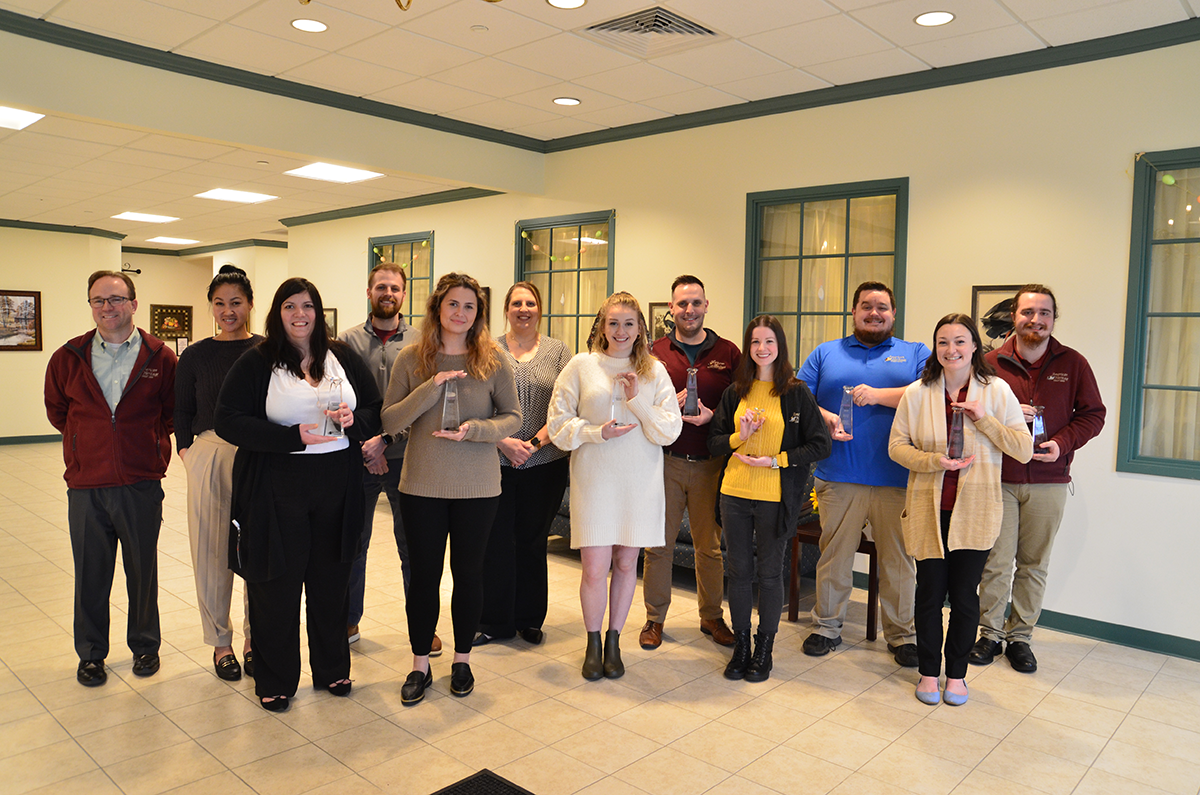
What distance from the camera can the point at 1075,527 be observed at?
443 centimetres

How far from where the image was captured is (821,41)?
438 cm

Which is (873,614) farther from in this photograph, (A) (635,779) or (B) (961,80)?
(B) (961,80)

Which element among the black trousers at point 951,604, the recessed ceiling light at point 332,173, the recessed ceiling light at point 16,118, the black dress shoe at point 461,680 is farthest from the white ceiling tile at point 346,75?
the black trousers at point 951,604

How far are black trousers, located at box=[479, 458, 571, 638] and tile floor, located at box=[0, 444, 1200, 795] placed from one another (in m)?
0.16

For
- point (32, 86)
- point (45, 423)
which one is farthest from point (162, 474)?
point (45, 423)

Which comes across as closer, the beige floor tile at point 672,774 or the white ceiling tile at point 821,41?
the beige floor tile at point 672,774

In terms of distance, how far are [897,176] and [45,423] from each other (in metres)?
11.5

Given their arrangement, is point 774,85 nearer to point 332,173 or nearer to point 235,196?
point 332,173

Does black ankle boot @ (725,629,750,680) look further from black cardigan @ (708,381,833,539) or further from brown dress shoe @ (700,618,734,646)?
black cardigan @ (708,381,833,539)

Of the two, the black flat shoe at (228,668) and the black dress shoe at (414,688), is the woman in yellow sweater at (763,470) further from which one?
the black flat shoe at (228,668)

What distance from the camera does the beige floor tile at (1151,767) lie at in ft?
9.24

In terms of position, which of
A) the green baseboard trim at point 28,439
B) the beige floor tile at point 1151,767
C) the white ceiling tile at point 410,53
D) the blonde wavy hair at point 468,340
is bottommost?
the green baseboard trim at point 28,439

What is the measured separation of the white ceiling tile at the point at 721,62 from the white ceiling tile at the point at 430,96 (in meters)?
1.38

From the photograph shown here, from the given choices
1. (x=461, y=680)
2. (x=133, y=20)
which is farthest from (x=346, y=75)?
(x=461, y=680)
